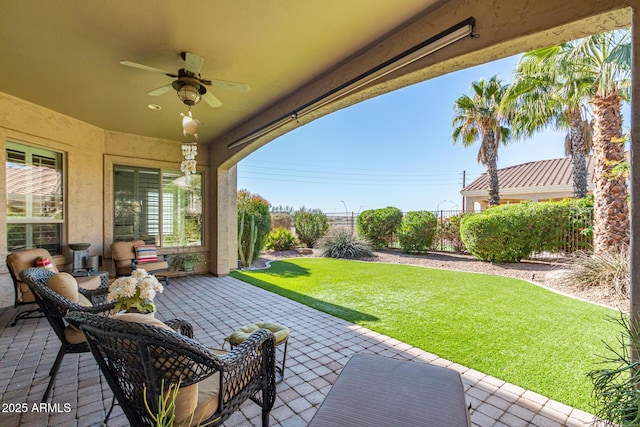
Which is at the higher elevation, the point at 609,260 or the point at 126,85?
the point at 126,85

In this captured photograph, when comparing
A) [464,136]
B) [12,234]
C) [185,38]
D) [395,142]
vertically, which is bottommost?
[12,234]

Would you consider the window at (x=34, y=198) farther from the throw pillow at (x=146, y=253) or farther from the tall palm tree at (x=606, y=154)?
the tall palm tree at (x=606, y=154)

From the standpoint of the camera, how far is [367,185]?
2359 centimetres

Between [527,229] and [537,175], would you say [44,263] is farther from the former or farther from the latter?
[537,175]

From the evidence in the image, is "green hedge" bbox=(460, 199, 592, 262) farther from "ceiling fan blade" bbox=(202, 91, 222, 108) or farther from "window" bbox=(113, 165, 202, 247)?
"window" bbox=(113, 165, 202, 247)

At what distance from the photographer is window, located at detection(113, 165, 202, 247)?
237 inches

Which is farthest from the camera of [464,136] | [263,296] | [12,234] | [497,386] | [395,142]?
[395,142]

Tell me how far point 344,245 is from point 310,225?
2.28 metres

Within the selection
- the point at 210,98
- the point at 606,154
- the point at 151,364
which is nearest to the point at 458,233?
the point at 606,154

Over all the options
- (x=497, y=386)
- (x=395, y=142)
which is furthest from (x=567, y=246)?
(x=395, y=142)

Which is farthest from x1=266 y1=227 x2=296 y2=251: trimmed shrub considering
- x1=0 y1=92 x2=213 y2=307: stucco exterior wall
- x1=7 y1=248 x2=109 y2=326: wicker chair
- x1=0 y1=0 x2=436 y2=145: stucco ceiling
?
x1=0 y1=0 x2=436 y2=145: stucco ceiling

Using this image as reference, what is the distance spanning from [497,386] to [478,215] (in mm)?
6065

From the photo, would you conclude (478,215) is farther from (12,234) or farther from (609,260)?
(12,234)

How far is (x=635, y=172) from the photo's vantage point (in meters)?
1.53
